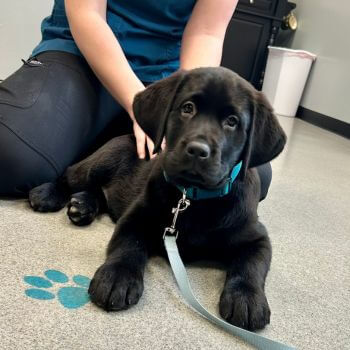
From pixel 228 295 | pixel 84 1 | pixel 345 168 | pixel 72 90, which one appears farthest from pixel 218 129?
pixel 345 168

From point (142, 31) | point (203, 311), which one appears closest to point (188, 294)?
point (203, 311)

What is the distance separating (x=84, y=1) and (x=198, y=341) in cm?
130

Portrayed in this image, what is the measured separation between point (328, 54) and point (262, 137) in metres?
4.26

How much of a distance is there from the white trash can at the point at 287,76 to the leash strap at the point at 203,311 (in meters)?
4.32

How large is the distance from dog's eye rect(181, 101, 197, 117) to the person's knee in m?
0.60

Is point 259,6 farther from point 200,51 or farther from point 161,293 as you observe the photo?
point 161,293

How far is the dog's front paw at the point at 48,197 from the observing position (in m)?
1.43

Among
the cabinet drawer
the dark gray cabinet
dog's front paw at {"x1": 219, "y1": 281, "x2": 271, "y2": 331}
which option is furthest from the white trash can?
dog's front paw at {"x1": 219, "y1": 281, "x2": 271, "y2": 331}

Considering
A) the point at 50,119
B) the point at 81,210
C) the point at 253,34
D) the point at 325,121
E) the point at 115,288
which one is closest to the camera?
the point at 115,288

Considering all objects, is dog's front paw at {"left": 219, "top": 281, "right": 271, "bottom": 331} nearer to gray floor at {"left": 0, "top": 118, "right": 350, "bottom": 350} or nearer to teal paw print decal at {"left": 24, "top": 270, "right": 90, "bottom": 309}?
gray floor at {"left": 0, "top": 118, "right": 350, "bottom": 350}

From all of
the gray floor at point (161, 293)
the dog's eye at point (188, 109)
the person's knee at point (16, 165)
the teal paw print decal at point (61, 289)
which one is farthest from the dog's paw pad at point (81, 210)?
the dog's eye at point (188, 109)

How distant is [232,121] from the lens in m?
1.12

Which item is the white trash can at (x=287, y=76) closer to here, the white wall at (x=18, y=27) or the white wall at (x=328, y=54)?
the white wall at (x=328, y=54)

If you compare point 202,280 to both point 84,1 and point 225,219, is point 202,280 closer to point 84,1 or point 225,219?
point 225,219
